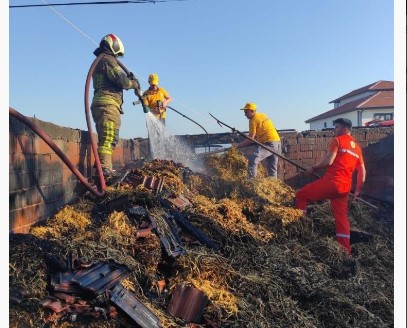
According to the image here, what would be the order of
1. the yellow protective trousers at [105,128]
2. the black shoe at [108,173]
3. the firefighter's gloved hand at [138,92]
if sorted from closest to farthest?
the black shoe at [108,173] → the yellow protective trousers at [105,128] → the firefighter's gloved hand at [138,92]

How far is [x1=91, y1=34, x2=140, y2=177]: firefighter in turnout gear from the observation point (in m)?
5.18

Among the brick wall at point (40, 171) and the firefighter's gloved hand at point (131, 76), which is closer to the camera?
the brick wall at point (40, 171)

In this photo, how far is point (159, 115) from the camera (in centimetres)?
772

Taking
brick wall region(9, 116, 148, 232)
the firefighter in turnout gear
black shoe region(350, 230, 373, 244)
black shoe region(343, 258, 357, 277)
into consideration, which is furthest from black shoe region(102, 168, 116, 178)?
black shoe region(350, 230, 373, 244)

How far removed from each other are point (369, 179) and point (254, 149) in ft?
6.25

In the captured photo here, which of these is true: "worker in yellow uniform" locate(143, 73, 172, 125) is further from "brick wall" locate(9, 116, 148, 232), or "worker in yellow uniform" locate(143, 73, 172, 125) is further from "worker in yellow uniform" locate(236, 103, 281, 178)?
"brick wall" locate(9, 116, 148, 232)

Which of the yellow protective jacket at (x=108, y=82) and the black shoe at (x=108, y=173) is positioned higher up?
the yellow protective jacket at (x=108, y=82)

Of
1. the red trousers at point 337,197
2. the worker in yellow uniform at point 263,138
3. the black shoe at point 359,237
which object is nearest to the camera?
the red trousers at point 337,197

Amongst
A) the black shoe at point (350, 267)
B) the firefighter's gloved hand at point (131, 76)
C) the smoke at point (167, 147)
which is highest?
the firefighter's gloved hand at point (131, 76)

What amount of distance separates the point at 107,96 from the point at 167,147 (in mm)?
2446

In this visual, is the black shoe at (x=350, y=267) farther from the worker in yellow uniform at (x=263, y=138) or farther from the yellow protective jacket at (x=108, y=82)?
the yellow protective jacket at (x=108, y=82)

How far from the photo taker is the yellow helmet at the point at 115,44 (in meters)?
5.24

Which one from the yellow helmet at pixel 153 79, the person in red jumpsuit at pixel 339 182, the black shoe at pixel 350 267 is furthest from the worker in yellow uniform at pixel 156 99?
the black shoe at pixel 350 267

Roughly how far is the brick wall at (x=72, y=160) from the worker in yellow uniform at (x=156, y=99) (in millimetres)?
641
